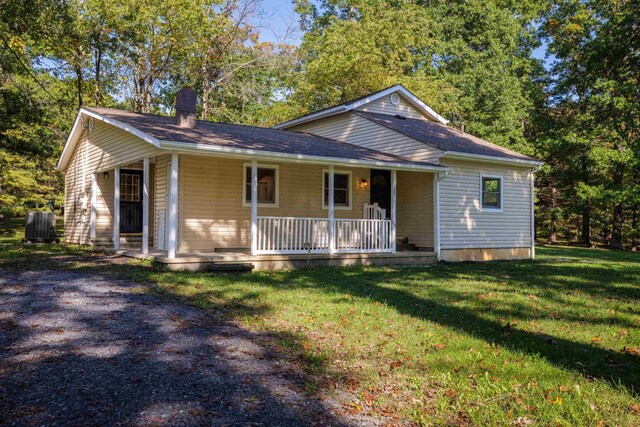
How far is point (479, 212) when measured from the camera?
48.5ft

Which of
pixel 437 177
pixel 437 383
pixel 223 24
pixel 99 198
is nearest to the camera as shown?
pixel 437 383

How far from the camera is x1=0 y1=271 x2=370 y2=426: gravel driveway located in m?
3.29

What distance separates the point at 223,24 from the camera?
2705cm

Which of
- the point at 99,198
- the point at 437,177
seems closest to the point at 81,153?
the point at 99,198

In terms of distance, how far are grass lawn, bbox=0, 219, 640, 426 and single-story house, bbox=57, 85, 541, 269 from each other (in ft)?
7.10

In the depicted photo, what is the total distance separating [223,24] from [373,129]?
15.5m

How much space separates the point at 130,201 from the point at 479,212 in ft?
33.6

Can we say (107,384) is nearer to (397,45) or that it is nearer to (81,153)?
(81,153)

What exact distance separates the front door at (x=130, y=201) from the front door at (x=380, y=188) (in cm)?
688

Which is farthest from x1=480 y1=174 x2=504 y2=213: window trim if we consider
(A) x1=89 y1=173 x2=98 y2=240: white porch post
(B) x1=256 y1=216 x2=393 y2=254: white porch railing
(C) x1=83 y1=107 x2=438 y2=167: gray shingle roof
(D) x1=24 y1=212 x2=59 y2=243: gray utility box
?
(D) x1=24 y1=212 x2=59 y2=243: gray utility box

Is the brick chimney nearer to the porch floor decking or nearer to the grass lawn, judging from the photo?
the porch floor decking

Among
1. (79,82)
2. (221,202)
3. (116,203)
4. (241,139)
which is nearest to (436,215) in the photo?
(241,139)

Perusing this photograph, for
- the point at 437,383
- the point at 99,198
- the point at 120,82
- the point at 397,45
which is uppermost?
the point at 397,45

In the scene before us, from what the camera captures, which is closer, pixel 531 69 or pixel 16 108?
pixel 16 108
